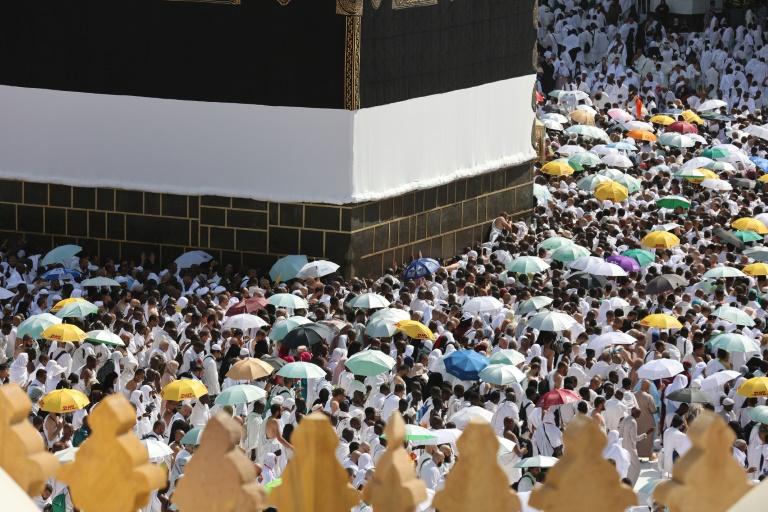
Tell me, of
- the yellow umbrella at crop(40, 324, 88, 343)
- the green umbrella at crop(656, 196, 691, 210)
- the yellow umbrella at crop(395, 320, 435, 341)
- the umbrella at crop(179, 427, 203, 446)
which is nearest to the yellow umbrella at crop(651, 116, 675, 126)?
the green umbrella at crop(656, 196, 691, 210)

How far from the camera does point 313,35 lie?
2522 cm

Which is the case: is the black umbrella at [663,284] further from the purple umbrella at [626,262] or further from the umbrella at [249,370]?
the umbrella at [249,370]

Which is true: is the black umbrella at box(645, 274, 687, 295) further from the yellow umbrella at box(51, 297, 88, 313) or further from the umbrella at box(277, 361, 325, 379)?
the yellow umbrella at box(51, 297, 88, 313)

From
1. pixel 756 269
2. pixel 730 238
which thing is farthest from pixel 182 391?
pixel 730 238

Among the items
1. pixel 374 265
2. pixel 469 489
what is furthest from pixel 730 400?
pixel 469 489

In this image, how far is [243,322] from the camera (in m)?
20.4

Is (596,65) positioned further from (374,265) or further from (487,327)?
(487,327)

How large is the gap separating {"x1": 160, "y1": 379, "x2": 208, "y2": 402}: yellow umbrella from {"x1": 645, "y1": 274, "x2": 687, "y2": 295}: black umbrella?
8.15 metres

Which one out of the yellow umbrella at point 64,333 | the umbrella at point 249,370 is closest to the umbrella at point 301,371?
the umbrella at point 249,370

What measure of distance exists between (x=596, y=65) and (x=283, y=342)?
25.3 m

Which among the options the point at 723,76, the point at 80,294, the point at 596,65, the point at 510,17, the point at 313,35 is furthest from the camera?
the point at 596,65

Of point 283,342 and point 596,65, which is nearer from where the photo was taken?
point 283,342

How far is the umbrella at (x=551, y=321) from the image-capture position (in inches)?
790

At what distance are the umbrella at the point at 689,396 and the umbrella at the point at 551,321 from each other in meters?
2.71
